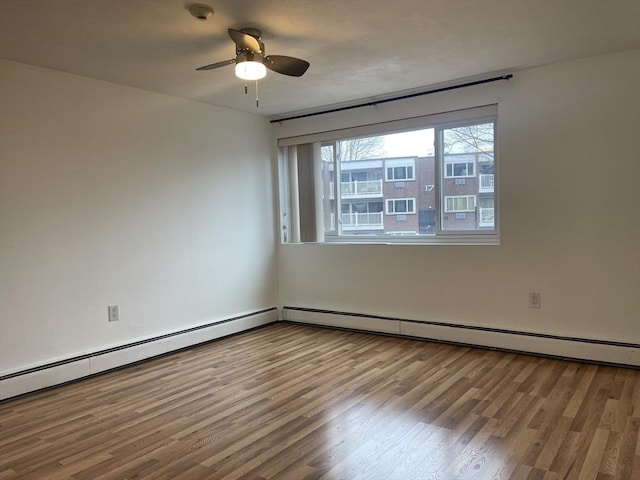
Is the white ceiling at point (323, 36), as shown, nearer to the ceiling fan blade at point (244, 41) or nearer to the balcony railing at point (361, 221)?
the ceiling fan blade at point (244, 41)

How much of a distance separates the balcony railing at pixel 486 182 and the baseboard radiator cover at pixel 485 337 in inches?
47.5

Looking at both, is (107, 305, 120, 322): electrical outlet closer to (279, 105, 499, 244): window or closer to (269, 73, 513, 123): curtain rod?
(279, 105, 499, 244): window

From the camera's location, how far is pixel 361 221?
499 centimetres

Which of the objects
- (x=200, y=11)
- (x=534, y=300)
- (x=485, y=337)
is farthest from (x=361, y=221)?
(x=200, y=11)

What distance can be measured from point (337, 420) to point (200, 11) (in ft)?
7.87

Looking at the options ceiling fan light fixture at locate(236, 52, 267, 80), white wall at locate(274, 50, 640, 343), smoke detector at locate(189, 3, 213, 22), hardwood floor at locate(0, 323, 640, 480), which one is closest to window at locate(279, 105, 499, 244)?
white wall at locate(274, 50, 640, 343)

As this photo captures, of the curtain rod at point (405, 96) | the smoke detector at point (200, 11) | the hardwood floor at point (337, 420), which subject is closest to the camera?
the hardwood floor at point (337, 420)

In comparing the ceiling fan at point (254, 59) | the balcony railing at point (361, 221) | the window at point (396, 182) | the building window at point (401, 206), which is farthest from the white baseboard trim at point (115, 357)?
the ceiling fan at point (254, 59)

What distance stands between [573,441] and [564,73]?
2691mm

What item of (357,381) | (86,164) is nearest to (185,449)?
(357,381)

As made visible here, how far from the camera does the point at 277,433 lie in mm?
A: 2602

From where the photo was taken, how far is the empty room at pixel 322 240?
2531mm

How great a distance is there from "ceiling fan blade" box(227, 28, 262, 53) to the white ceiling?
0.10 m

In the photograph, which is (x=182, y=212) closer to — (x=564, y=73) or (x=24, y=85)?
(x=24, y=85)
